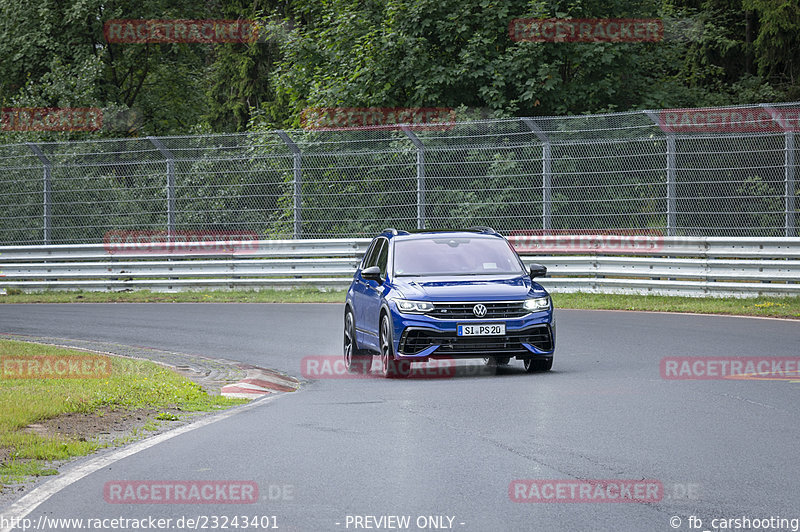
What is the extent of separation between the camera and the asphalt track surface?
22.1 feet

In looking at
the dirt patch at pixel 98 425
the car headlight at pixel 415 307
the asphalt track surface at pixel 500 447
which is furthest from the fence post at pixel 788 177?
the dirt patch at pixel 98 425

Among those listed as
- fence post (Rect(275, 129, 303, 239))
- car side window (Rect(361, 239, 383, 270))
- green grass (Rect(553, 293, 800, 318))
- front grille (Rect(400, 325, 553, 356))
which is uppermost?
fence post (Rect(275, 129, 303, 239))

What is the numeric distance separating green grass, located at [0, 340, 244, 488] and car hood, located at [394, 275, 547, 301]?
7.58 feet

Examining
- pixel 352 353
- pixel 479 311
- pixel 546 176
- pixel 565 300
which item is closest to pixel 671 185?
pixel 546 176

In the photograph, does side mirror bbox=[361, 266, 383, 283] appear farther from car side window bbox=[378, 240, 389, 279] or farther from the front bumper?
the front bumper

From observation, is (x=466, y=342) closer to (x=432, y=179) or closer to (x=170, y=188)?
(x=432, y=179)

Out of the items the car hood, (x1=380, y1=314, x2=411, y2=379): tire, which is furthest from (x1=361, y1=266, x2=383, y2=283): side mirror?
(x1=380, y1=314, x2=411, y2=379): tire

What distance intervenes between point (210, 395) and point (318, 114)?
756 inches

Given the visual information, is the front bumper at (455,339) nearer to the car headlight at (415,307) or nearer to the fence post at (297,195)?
the car headlight at (415,307)

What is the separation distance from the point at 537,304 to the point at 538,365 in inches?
29.9

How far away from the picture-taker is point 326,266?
2617 centimetres

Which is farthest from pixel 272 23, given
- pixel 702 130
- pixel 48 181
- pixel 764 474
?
pixel 764 474

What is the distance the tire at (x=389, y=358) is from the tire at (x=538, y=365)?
134 cm

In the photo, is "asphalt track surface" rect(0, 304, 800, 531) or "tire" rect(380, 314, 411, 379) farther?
"tire" rect(380, 314, 411, 379)
